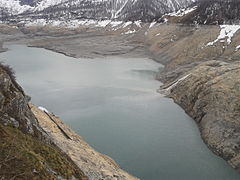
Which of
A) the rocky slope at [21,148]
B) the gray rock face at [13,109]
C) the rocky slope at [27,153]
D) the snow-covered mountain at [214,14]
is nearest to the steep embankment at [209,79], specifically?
the snow-covered mountain at [214,14]

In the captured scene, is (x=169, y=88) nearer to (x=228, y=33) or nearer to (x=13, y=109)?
(x=228, y=33)

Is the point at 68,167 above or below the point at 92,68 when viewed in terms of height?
above

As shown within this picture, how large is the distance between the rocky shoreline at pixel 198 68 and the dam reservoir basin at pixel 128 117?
1.33m

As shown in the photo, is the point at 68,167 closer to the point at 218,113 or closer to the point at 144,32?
the point at 218,113

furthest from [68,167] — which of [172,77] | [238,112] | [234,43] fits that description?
[234,43]

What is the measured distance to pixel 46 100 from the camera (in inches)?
1492

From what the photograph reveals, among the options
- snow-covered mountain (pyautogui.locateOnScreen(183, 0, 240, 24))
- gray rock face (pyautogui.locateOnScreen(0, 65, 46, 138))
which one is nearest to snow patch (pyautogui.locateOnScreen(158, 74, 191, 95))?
gray rock face (pyautogui.locateOnScreen(0, 65, 46, 138))

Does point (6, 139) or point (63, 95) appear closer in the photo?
point (6, 139)

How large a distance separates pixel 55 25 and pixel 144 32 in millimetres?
64587

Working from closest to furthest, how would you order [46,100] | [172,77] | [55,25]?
[46,100]
[172,77]
[55,25]

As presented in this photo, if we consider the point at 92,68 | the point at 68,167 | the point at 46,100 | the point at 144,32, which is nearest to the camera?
the point at 68,167

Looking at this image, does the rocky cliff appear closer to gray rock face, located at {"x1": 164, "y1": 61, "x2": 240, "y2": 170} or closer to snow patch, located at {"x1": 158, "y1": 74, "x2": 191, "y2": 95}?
gray rock face, located at {"x1": 164, "y1": 61, "x2": 240, "y2": 170}

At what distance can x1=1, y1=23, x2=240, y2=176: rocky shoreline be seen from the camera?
27.5m

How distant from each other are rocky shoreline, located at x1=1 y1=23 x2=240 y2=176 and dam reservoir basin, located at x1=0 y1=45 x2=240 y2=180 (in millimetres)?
1330
